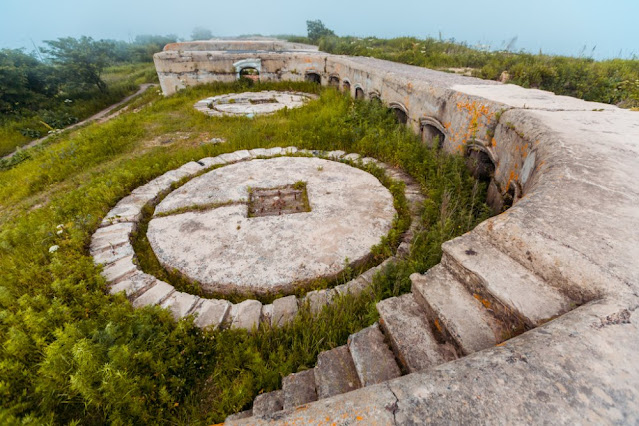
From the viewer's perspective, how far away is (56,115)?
12859 mm

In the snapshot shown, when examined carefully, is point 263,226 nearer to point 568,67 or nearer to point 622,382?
point 622,382

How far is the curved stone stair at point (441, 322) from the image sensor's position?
1.45 metres

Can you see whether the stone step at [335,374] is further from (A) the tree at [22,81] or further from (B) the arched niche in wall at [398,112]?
(A) the tree at [22,81]

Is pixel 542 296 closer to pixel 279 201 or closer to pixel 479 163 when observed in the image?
pixel 479 163

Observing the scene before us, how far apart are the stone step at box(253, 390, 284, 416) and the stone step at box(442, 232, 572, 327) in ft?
4.56

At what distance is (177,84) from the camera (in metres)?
10.9

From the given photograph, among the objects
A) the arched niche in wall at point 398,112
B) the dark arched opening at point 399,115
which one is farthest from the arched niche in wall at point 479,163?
the dark arched opening at point 399,115

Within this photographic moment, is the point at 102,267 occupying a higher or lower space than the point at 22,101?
higher

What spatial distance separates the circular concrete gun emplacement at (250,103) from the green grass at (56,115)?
6077mm

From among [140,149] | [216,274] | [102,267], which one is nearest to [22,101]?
[140,149]

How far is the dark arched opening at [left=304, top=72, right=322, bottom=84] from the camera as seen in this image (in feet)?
36.5

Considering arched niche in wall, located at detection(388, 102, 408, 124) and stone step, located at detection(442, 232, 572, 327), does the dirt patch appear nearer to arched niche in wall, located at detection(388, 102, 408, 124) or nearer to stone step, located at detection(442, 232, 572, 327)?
stone step, located at detection(442, 232, 572, 327)

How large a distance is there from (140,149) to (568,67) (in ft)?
37.6

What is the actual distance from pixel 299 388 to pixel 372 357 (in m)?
0.54
